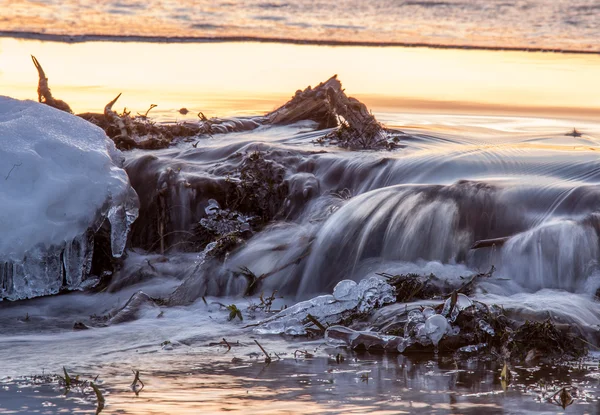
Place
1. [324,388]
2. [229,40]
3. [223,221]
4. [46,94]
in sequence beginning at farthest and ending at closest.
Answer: [229,40], [46,94], [223,221], [324,388]

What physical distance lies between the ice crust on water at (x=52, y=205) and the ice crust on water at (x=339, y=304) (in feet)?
6.18

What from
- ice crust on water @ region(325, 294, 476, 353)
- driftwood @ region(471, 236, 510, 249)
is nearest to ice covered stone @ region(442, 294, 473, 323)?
ice crust on water @ region(325, 294, 476, 353)

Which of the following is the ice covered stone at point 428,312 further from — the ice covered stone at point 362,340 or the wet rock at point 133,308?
the wet rock at point 133,308

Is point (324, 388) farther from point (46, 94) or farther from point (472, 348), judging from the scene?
point (46, 94)

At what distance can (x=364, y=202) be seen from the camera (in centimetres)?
748

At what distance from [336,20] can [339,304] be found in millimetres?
14394

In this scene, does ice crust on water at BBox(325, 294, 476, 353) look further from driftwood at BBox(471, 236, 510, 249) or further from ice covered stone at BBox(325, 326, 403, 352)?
driftwood at BBox(471, 236, 510, 249)

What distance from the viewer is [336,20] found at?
19.8m

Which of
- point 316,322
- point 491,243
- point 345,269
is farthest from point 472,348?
point 345,269

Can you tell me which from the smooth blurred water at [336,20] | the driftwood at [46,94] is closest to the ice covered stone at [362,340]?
the driftwood at [46,94]

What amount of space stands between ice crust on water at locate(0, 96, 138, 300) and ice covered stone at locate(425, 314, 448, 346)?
2.79 metres

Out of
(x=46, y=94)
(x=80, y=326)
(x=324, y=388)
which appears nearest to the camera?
(x=324, y=388)

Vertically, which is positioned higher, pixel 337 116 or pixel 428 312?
pixel 337 116

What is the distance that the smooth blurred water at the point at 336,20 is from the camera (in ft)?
59.0
